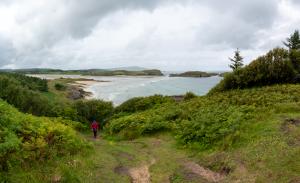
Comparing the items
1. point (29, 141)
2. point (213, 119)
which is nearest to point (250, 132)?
point (213, 119)

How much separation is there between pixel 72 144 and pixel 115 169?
2.19 metres

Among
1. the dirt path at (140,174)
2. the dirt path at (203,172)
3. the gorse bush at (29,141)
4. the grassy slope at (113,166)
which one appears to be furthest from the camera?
the dirt path at (140,174)

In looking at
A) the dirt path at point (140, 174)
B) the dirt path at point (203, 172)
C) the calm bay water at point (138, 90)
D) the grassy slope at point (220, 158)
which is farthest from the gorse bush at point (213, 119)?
the calm bay water at point (138, 90)

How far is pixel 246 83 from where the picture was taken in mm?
33188

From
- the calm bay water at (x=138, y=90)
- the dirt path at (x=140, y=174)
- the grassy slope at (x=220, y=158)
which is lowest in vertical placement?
the calm bay water at (x=138, y=90)

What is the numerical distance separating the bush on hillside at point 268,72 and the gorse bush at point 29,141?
2010 cm

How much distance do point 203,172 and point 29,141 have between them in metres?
7.27

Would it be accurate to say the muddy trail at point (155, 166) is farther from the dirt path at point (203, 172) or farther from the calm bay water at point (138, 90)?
the calm bay water at point (138, 90)

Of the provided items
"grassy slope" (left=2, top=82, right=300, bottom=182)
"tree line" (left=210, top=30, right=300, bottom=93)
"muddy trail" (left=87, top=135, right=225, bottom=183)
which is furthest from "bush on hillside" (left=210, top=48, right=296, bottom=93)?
"muddy trail" (left=87, top=135, right=225, bottom=183)

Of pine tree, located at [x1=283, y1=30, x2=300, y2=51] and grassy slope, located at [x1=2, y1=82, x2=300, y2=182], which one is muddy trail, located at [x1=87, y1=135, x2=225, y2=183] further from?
pine tree, located at [x1=283, y1=30, x2=300, y2=51]

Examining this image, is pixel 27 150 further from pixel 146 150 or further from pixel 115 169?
pixel 146 150

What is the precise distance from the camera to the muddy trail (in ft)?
49.4

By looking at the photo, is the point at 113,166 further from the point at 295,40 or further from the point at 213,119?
the point at 295,40

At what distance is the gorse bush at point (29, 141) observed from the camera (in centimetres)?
1177
